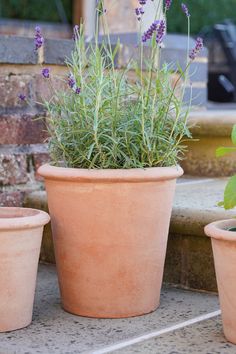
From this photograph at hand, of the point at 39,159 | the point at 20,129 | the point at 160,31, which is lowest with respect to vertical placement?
the point at 39,159

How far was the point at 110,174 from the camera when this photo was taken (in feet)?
5.71

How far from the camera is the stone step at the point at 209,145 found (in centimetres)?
264

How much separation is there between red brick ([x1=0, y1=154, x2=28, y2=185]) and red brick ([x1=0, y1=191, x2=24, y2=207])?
0.03m

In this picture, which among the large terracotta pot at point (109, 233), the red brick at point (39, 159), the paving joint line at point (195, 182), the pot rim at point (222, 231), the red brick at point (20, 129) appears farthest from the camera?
the paving joint line at point (195, 182)

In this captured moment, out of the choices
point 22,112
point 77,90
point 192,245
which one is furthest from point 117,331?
point 22,112

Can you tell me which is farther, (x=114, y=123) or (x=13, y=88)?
(x=13, y=88)

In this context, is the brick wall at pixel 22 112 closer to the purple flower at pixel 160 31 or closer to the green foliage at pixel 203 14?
the purple flower at pixel 160 31

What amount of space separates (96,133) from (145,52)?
1.12 m

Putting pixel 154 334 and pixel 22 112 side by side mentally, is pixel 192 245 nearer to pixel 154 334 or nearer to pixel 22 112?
pixel 154 334

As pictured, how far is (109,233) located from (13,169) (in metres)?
0.67

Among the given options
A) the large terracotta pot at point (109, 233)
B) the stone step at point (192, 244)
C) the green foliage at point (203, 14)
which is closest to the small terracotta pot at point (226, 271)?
the large terracotta pot at point (109, 233)

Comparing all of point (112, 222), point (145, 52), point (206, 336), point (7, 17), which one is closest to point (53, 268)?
point (112, 222)

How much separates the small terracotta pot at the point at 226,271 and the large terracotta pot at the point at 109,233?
237 mm

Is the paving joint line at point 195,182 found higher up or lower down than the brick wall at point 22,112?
lower down
